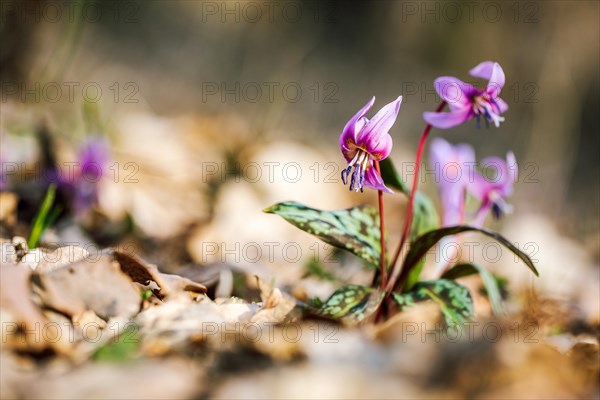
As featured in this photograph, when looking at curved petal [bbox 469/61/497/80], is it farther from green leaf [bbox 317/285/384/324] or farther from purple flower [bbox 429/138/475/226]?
green leaf [bbox 317/285/384/324]

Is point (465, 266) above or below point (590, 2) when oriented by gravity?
below

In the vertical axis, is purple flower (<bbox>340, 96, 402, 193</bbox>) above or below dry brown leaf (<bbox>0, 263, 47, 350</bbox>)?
above

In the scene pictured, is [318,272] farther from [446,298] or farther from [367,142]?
[367,142]

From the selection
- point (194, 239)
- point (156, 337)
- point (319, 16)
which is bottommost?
point (194, 239)

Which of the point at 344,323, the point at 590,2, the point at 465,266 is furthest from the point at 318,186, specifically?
the point at 590,2

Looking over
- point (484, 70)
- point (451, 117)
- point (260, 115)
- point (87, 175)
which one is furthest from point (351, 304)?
point (260, 115)

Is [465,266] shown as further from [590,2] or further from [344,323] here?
[590,2]

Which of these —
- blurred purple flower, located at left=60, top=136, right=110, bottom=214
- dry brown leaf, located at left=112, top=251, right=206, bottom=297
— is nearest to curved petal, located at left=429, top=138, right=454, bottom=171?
dry brown leaf, located at left=112, top=251, right=206, bottom=297
